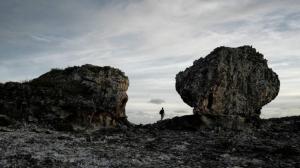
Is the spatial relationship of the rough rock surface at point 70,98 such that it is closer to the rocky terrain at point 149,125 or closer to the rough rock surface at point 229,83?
the rocky terrain at point 149,125

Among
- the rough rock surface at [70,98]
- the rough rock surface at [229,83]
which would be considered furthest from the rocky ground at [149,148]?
the rough rock surface at [229,83]

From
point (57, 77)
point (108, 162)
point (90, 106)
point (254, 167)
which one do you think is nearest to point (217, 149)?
point (254, 167)

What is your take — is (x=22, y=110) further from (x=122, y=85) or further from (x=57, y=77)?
(x=122, y=85)

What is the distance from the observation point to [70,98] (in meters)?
56.2

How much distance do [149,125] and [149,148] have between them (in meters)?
23.0

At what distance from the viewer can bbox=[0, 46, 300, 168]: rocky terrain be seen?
32469 millimetres

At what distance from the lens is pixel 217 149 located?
38.1 m

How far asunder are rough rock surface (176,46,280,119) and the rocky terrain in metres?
0.15

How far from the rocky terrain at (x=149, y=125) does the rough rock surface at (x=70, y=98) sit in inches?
4.9

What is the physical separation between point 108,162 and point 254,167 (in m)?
10.3

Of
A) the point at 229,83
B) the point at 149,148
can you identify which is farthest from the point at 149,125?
the point at 149,148

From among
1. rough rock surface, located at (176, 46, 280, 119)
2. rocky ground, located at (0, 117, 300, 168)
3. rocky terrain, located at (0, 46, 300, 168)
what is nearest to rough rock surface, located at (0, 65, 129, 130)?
rocky terrain, located at (0, 46, 300, 168)

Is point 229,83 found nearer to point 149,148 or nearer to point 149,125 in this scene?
point 149,125

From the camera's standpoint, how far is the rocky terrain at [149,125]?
32.5 meters
